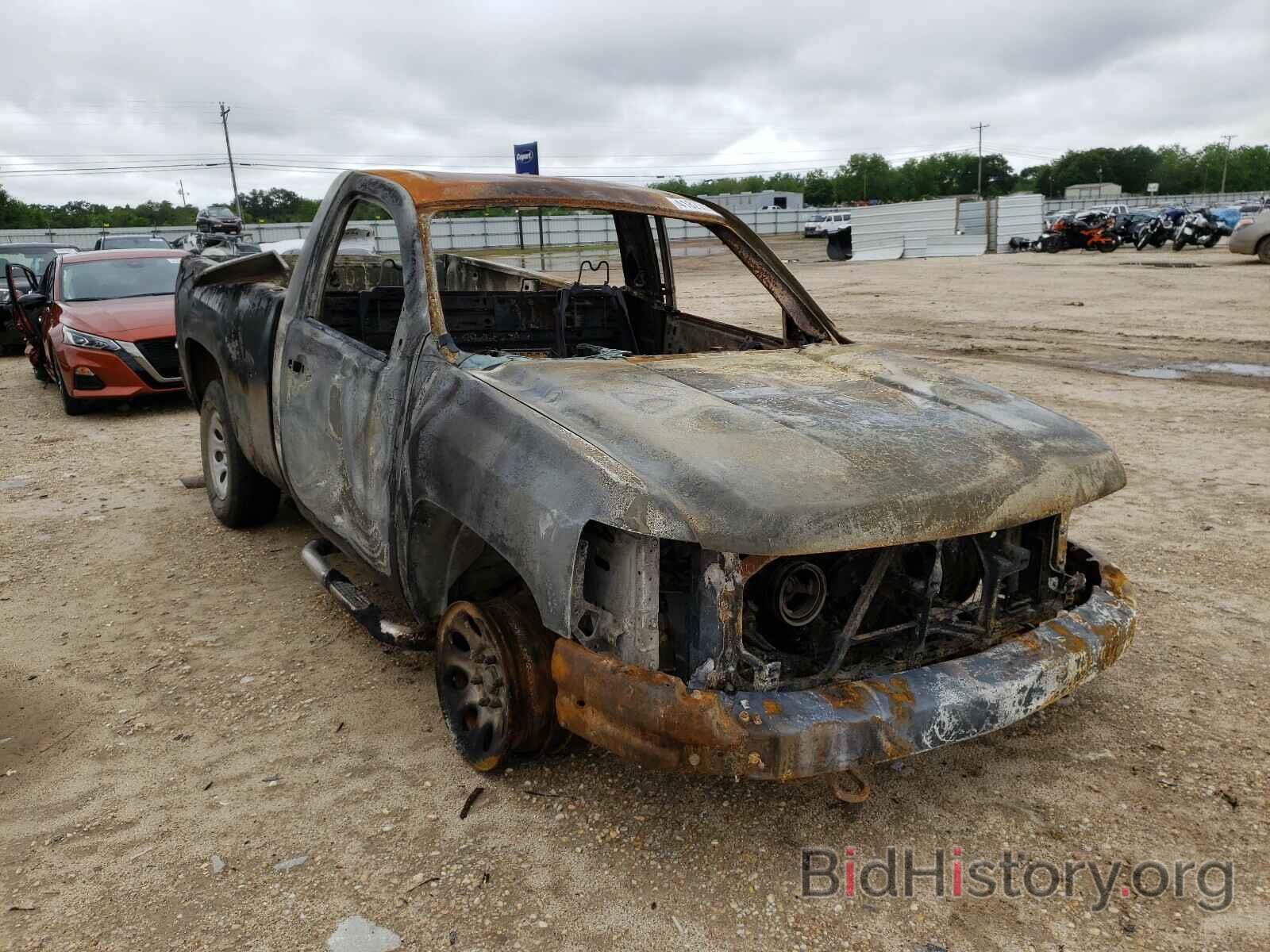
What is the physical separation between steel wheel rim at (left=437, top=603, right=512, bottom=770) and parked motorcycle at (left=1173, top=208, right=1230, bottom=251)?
28999mm

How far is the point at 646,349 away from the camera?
14.7 feet

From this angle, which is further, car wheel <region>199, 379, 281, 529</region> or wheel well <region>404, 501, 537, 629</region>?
car wheel <region>199, 379, 281, 529</region>

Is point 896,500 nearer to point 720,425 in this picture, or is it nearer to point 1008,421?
point 720,425

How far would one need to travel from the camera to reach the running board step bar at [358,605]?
3148mm

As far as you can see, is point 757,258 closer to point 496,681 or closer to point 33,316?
point 496,681

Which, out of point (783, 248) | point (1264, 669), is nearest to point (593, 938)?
point (1264, 669)

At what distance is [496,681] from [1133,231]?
A: 108ft

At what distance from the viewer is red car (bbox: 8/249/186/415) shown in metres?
8.28

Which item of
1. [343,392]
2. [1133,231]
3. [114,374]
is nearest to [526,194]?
[343,392]

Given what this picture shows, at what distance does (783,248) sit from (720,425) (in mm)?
41169

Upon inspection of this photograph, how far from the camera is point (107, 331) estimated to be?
8.34m

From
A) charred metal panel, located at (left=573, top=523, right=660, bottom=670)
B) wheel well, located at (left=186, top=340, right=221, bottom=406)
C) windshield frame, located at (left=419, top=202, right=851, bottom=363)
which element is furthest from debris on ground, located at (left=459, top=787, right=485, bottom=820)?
wheel well, located at (left=186, top=340, right=221, bottom=406)

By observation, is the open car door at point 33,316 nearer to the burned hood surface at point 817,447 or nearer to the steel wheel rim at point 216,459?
the steel wheel rim at point 216,459

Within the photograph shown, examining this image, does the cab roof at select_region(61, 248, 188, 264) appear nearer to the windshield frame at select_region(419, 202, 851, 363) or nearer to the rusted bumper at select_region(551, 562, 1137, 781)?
the windshield frame at select_region(419, 202, 851, 363)
